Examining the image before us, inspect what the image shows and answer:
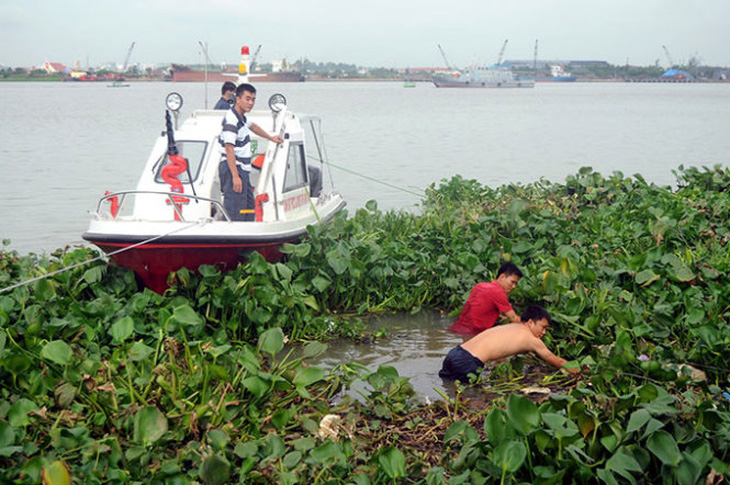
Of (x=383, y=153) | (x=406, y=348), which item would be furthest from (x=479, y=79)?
(x=406, y=348)

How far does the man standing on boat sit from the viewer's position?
27.3ft

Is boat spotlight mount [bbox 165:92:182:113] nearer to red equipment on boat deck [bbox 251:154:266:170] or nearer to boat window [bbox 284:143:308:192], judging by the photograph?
red equipment on boat deck [bbox 251:154:266:170]

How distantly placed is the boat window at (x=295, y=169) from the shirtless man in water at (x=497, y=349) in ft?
11.9

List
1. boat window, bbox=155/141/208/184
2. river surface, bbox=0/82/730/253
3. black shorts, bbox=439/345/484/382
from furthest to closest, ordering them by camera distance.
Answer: river surface, bbox=0/82/730/253, boat window, bbox=155/141/208/184, black shorts, bbox=439/345/484/382

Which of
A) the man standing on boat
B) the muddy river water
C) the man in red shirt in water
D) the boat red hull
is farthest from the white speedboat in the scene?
the man in red shirt in water

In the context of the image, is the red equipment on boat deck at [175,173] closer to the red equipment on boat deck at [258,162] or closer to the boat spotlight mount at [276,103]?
the red equipment on boat deck at [258,162]

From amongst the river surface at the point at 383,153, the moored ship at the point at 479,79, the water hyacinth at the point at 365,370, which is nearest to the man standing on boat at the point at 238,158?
the water hyacinth at the point at 365,370

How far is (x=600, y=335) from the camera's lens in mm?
6574

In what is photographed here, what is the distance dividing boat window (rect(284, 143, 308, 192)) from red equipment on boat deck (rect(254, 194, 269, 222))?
1.57 feet

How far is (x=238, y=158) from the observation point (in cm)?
850

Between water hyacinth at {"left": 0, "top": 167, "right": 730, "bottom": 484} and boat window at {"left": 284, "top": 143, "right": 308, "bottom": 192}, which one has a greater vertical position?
boat window at {"left": 284, "top": 143, "right": 308, "bottom": 192}

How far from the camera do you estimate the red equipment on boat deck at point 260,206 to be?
858cm

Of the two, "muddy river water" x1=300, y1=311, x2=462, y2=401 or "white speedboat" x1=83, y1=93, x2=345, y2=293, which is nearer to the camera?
"muddy river water" x1=300, y1=311, x2=462, y2=401

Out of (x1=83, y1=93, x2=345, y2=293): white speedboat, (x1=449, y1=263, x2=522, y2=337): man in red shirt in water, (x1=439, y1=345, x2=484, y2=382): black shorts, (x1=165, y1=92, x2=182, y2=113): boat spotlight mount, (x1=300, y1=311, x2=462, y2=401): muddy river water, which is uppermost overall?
(x1=165, y1=92, x2=182, y2=113): boat spotlight mount
